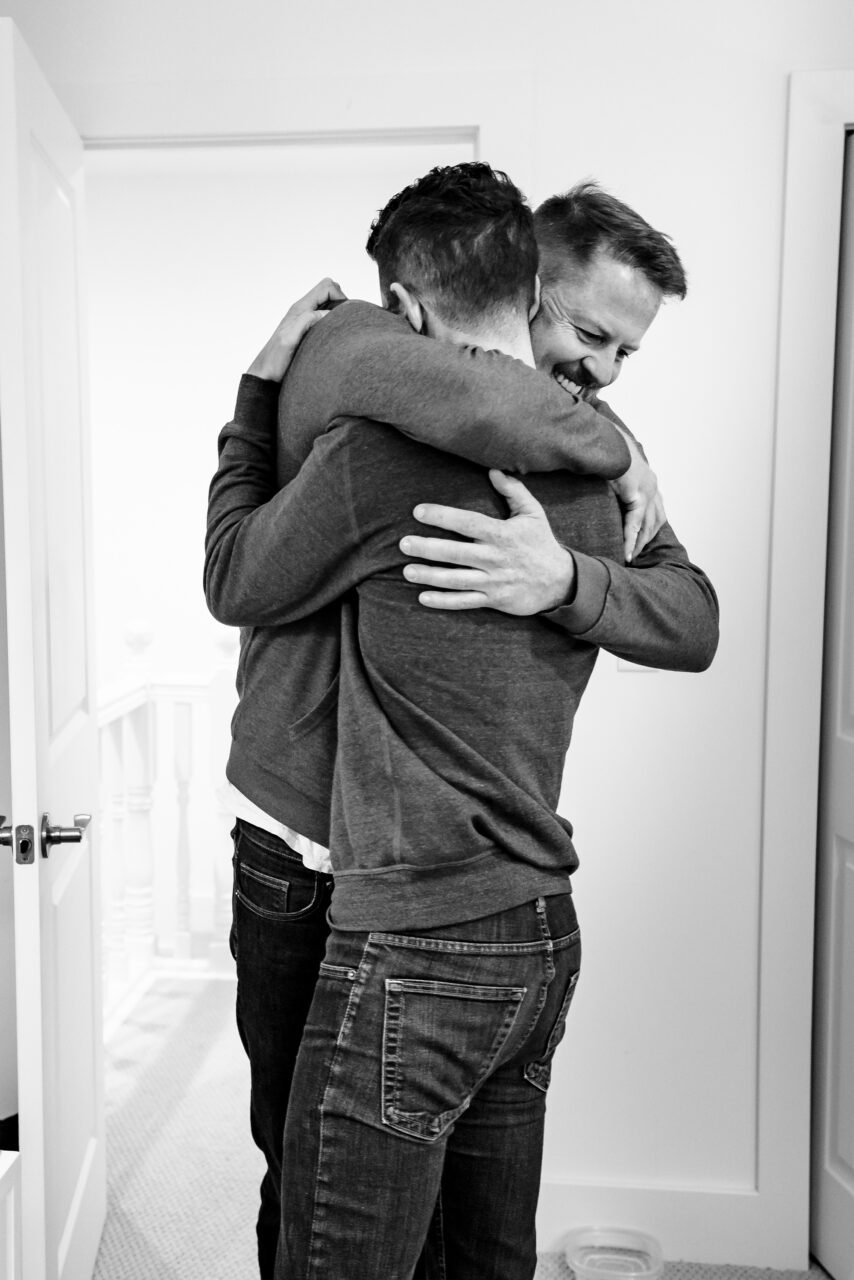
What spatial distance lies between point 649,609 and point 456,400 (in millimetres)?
322

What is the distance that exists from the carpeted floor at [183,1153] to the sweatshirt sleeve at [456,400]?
1.73 metres

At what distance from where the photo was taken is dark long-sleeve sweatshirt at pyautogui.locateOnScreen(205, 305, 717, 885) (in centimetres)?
97

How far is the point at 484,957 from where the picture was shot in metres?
1.03

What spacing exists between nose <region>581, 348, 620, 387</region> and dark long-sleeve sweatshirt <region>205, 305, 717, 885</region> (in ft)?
0.67

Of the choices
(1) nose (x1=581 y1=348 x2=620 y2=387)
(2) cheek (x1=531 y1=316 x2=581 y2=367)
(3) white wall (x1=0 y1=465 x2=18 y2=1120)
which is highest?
(2) cheek (x1=531 y1=316 x2=581 y2=367)

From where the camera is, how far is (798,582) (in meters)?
2.11

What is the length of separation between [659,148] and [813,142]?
267 mm

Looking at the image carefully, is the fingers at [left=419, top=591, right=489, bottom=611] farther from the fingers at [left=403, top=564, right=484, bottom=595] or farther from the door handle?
the door handle

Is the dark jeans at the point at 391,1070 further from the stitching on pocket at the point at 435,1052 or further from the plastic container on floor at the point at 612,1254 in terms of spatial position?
the plastic container on floor at the point at 612,1254

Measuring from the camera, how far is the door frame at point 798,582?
2.03 meters

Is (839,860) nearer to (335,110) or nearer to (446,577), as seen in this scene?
(446,577)

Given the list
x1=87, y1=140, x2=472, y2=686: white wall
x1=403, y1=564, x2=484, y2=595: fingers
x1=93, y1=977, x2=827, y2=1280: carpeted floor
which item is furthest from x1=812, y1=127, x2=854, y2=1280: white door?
x1=87, y1=140, x2=472, y2=686: white wall

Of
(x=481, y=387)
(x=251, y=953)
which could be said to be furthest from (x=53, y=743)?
(x=481, y=387)

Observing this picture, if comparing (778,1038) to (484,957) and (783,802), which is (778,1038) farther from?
(484,957)
